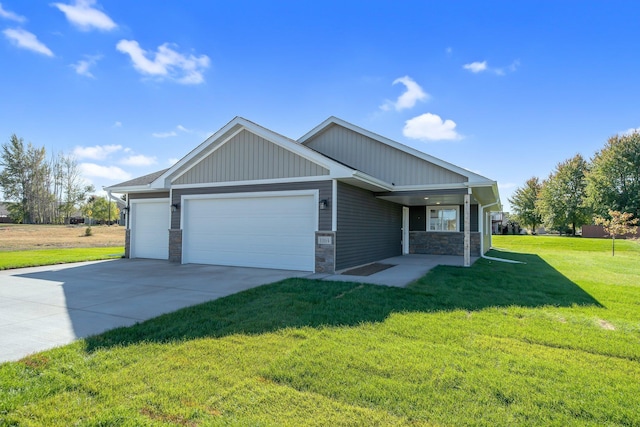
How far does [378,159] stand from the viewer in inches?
489

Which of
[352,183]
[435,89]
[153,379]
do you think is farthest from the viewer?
[435,89]

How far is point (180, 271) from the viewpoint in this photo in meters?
9.66

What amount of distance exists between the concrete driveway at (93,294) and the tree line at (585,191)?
34371mm

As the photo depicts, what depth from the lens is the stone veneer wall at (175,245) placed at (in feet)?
37.8

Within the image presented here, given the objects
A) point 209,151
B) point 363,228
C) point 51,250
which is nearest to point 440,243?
point 363,228

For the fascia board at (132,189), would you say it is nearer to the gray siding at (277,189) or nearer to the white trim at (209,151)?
the white trim at (209,151)

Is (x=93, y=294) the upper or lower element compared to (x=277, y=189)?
lower

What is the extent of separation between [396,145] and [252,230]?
5.90 metres

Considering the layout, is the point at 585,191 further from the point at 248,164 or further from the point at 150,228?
the point at 150,228

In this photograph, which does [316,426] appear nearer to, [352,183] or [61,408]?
[61,408]

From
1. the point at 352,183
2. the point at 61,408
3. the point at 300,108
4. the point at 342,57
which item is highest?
the point at 342,57

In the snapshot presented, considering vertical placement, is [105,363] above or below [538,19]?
below

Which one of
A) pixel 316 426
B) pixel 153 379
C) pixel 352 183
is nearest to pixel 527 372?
pixel 316 426

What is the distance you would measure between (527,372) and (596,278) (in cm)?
Answer: 817
